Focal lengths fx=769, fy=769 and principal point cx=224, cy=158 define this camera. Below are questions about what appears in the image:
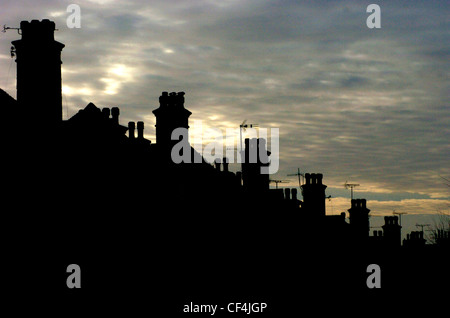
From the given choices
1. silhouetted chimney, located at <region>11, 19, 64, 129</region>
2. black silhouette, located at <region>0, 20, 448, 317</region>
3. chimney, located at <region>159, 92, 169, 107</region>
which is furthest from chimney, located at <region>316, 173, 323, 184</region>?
silhouetted chimney, located at <region>11, 19, 64, 129</region>

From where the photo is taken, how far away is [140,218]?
85.4 ft

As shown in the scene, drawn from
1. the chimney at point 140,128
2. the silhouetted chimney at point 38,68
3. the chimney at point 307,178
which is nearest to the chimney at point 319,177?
the chimney at point 307,178

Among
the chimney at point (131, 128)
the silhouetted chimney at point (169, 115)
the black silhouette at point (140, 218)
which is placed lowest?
the black silhouette at point (140, 218)

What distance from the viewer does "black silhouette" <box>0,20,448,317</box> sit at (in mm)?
21594

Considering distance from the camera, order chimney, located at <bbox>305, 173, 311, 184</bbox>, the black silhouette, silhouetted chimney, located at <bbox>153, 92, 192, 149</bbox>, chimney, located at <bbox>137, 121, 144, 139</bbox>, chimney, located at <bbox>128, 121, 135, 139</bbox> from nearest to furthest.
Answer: the black silhouette < chimney, located at <bbox>128, 121, 135, 139</bbox> < chimney, located at <bbox>137, 121, 144, 139</bbox> < silhouetted chimney, located at <bbox>153, 92, 192, 149</bbox> < chimney, located at <bbox>305, 173, 311, 184</bbox>

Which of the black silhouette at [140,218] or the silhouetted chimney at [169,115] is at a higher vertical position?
the silhouetted chimney at [169,115]

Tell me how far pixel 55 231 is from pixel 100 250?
2.00m

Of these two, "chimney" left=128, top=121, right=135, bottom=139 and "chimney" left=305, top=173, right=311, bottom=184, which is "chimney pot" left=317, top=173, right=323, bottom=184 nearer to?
"chimney" left=305, top=173, right=311, bottom=184

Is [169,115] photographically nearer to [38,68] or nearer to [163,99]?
[163,99]

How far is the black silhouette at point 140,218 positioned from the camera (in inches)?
850

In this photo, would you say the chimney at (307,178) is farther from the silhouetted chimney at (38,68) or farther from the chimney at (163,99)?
the silhouetted chimney at (38,68)

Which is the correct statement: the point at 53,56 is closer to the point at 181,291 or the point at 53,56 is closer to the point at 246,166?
the point at 181,291

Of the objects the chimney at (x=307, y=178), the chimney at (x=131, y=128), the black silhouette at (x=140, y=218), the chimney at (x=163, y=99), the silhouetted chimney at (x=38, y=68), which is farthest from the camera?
the chimney at (x=307, y=178)
